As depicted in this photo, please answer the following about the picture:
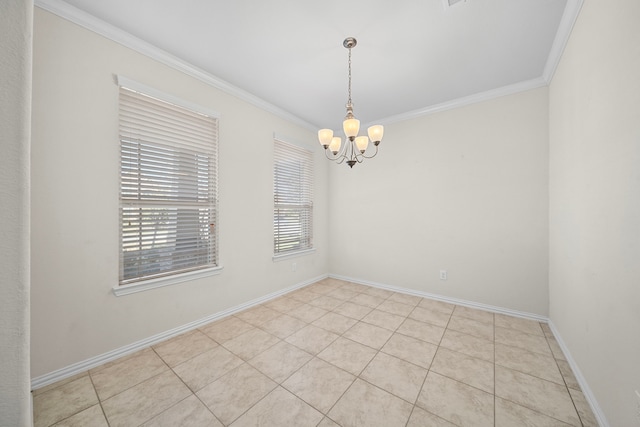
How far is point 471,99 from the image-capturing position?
2998mm

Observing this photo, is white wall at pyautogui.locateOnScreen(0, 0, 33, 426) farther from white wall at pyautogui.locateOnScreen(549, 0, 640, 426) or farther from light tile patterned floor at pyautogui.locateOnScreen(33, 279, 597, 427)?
white wall at pyautogui.locateOnScreen(549, 0, 640, 426)

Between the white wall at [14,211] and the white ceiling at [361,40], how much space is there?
4.71 ft

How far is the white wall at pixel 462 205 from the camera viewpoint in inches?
105

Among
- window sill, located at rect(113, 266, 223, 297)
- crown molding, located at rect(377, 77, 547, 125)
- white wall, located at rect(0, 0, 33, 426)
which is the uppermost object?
crown molding, located at rect(377, 77, 547, 125)

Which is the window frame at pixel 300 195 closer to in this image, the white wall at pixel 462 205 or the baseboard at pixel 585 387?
the white wall at pixel 462 205

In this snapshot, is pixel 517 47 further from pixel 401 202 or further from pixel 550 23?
pixel 401 202

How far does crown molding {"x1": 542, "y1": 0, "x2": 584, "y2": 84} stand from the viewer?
67.1 inches

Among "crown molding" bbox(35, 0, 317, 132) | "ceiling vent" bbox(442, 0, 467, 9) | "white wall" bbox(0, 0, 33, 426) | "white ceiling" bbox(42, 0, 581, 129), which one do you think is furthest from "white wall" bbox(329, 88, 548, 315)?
"white wall" bbox(0, 0, 33, 426)

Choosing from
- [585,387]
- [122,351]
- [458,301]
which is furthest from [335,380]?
[458,301]

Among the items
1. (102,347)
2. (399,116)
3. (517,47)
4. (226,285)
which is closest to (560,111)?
(517,47)

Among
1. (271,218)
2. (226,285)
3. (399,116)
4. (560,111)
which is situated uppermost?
(399,116)

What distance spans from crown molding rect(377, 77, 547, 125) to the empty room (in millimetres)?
20

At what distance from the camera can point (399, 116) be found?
3566 mm

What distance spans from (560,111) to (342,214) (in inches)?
116
